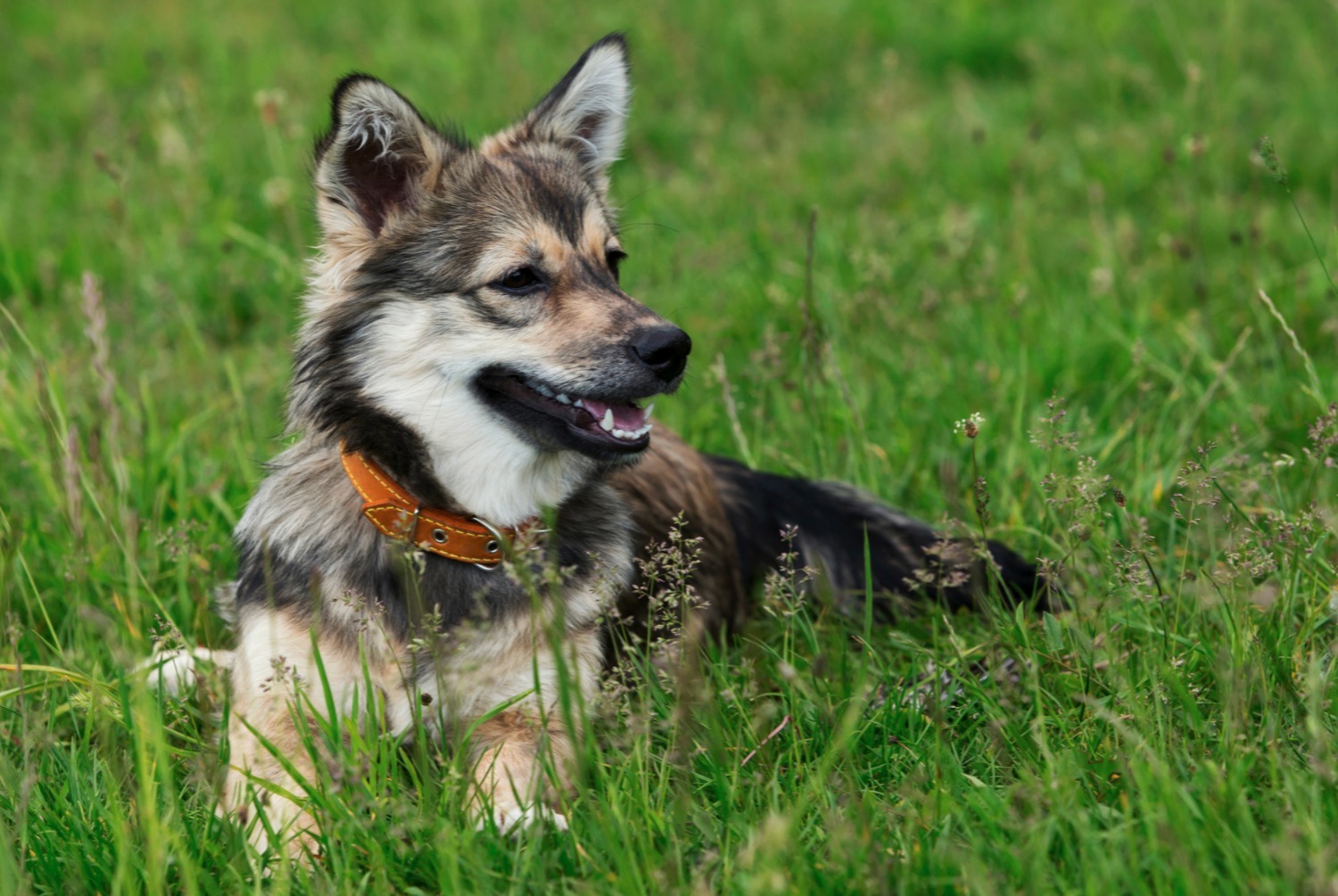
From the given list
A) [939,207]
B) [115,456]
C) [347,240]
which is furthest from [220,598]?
[939,207]

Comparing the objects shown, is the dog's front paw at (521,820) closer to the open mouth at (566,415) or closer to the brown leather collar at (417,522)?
the brown leather collar at (417,522)

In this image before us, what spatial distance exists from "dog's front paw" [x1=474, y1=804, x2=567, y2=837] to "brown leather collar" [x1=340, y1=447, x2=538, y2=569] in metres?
0.69

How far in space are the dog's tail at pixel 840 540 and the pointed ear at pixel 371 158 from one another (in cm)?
128

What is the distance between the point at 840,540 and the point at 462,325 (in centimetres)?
136

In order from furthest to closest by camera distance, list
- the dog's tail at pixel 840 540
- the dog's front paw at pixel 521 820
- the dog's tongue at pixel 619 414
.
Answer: the dog's tail at pixel 840 540
the dog's tongue at pixel 619 414
the dog's front paw at pixel 521 820

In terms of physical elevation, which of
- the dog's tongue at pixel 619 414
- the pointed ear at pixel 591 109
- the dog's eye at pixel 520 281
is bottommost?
the dog's tongue at pixel 619 414

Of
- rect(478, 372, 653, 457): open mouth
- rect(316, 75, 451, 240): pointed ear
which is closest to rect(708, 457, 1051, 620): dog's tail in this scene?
rect(478, 372, 653, 457): open mouth

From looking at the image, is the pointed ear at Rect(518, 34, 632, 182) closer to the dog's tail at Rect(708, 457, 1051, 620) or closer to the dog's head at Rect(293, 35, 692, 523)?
the dog's head at Rect(293, 35, 692, 523)

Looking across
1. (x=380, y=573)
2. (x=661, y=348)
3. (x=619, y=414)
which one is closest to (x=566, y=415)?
(x=619, y=414)

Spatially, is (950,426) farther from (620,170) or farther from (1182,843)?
(620,170)

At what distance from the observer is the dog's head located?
307 centimetres

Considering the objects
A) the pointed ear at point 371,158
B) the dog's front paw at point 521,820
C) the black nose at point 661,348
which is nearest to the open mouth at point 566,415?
the black nose at point 661,348

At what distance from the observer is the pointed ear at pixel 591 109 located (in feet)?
11.7

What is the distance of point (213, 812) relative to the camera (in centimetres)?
241
